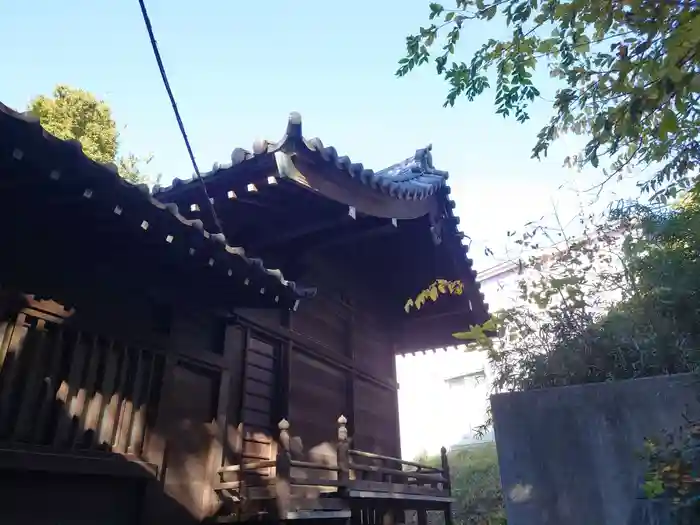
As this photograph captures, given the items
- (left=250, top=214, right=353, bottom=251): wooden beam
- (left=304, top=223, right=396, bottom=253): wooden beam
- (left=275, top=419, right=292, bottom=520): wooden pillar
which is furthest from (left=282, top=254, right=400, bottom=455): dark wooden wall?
(left=275, top=419, right=292, bottom=520): wooden pillar

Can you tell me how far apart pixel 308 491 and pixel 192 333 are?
2.38 m

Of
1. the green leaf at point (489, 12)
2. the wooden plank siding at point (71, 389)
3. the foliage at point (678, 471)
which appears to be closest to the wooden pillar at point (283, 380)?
the wooden plank siding at point (71, 389)

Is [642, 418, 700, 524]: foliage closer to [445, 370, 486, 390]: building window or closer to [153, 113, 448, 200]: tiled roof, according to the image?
[153, 113, 448, 200]: tiled roof

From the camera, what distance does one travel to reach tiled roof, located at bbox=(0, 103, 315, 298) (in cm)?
271

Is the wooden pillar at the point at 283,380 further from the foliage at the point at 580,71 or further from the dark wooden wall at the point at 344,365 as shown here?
the foliage at the point at 580,71

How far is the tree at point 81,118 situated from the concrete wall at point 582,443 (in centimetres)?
1301

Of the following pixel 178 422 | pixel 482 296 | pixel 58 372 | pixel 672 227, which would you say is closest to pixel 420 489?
pixel 482 296

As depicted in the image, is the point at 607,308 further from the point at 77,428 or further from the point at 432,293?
the point at 77,428

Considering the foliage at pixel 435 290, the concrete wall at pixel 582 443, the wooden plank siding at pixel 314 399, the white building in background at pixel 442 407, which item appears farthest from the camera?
the white building in background at pixel 442 407

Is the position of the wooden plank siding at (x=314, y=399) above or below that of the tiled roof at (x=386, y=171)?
below

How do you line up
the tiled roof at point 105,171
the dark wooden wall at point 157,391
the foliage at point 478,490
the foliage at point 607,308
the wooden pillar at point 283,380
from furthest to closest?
the foliage at point 478,490, the wooden pillar at point 283,380, the foliage at point 607,308, the dark wooden wall at point 157,391, the tiled roof at point 105,171

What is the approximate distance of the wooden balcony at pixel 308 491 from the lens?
192 inches

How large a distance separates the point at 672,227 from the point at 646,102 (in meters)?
2.62

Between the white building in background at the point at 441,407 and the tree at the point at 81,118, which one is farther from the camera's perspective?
the white building in background at the point at 441,407
